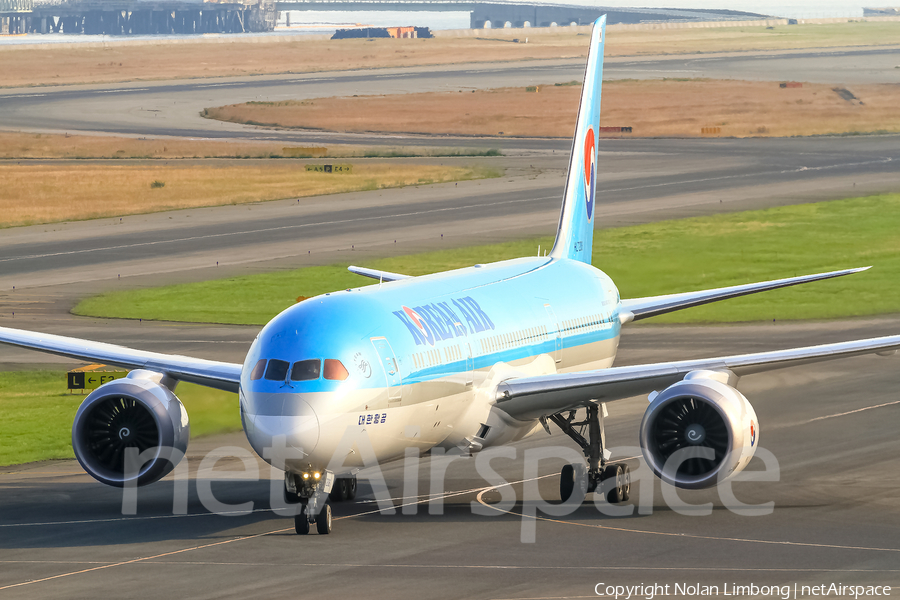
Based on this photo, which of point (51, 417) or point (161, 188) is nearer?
point (51, 417)

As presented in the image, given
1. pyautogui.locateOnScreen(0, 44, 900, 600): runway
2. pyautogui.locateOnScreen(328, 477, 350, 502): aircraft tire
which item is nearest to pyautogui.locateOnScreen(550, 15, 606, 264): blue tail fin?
pyautogui.locateOnScreen(0, 44, 900, 600): runway

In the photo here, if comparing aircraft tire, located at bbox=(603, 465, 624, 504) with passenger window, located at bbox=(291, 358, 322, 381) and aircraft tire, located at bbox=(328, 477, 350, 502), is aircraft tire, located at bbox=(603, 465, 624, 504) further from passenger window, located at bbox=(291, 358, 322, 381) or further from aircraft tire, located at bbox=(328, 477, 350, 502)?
passenger window, located at bbox=(291, 358, 322, 381)

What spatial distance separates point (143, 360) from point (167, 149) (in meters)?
106

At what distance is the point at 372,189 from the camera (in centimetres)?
10962

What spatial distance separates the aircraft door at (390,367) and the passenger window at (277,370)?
200 cm

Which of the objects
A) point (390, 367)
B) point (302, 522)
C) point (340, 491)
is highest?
point (390, 367)

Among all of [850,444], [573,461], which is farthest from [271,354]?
[850,444]

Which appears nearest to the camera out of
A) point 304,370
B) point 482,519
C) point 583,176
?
point 304,370

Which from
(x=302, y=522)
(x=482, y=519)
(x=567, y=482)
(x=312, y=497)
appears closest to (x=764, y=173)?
(x=567, y=482)

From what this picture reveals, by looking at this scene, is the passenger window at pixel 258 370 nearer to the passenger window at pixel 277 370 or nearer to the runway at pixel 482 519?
the passenger window at pixel 277 370

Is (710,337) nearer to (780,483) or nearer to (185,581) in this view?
(780,483)

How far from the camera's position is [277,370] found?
26688 millimetres

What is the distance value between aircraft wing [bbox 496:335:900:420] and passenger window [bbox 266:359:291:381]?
7082 mm

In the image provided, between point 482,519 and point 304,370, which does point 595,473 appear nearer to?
point 482,519
